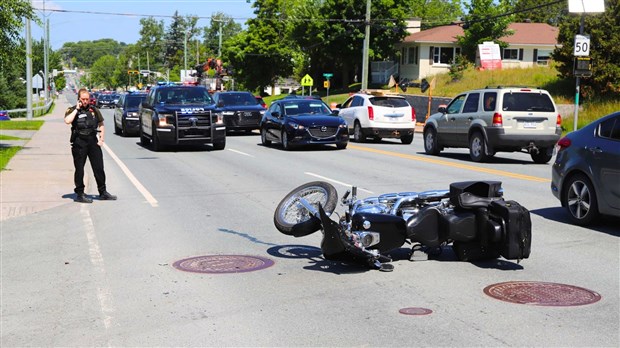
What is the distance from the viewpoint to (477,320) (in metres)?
6.41

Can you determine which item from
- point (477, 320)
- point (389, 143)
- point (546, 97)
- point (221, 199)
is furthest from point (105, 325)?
point (389, 143)

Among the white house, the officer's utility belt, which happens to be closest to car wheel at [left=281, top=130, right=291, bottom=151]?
the officer's utility belt

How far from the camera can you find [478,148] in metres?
20.6

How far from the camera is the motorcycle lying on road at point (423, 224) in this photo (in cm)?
795

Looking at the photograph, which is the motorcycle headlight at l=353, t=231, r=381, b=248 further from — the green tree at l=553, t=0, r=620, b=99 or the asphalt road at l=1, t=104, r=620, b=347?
the green tree at l=553, t=0, r=620, b=99

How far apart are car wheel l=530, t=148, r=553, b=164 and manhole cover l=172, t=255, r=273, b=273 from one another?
526 inches

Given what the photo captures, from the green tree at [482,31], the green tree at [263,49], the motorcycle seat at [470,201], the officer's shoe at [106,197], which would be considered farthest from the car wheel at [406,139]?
the green tree at [263,49]

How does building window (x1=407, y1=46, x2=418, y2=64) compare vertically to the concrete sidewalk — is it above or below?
above

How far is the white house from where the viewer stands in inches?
2734

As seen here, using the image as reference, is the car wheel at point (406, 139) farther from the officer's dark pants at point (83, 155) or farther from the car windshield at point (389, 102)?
the officer's dark pants at point (83, 155)

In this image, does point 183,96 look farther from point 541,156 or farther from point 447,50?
point 447,50

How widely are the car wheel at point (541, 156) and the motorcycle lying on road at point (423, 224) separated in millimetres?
12710

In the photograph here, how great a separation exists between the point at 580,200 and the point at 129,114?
24.7 m

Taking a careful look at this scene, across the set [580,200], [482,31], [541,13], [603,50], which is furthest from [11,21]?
[541,13]
